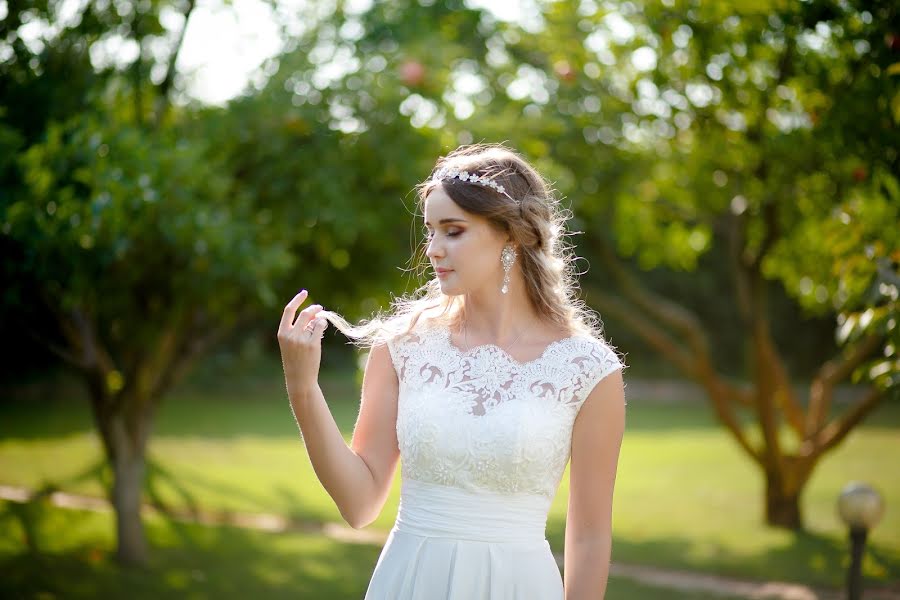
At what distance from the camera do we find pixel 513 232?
2.62 metres

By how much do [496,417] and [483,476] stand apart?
152mm

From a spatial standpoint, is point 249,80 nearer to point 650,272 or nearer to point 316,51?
point 316,51

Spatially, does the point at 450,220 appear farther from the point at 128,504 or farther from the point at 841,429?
the point at 841,429

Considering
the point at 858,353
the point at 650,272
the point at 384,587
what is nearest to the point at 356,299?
the point at 858,353

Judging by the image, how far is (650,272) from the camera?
2939 centimetres

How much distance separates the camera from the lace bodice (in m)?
2.45

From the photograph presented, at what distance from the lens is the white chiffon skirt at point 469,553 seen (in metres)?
2.47

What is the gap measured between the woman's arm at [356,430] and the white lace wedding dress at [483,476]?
0.25ft

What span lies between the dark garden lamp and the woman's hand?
4584 millimetres

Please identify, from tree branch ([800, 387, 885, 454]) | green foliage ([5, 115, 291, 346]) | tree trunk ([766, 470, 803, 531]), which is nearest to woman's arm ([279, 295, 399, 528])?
green foliage ([5, 115, 291, 346])

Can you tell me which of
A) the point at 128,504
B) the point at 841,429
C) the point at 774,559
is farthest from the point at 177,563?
the point at 841,429

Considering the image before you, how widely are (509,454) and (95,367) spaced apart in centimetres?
581

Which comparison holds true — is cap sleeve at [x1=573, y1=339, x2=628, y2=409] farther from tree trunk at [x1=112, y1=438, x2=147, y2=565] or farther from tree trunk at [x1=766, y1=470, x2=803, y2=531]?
tree trunk at [x1=766, y1=470, x2=803, y2=531]

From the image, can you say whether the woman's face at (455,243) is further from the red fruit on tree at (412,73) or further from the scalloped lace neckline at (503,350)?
the red fruit on tree at (412,73)
